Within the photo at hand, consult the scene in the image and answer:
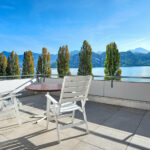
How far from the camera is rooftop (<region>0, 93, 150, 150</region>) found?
1.61m

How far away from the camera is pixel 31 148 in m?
1.57

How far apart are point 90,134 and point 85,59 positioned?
38.4 ft

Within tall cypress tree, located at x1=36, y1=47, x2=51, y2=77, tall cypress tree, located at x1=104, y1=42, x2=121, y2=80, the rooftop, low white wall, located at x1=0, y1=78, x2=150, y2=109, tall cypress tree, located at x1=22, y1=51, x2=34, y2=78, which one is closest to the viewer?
the rooftop

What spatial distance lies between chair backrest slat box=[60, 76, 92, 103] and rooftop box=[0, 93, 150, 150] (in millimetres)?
572

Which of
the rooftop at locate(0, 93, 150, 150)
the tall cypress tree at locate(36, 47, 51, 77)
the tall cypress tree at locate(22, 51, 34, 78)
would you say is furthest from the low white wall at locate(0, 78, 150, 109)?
the tall cypress tree at locate(22, 51, 34, 78)

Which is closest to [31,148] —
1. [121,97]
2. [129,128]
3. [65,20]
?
[129,128]

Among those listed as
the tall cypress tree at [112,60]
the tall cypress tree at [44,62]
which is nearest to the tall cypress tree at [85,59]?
the tall cypress tree at [112,60]

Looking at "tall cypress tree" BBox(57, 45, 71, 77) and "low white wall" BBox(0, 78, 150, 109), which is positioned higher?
"tall cypress tree" BBox(57, 45, 71, 77)

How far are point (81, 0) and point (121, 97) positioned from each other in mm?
4867

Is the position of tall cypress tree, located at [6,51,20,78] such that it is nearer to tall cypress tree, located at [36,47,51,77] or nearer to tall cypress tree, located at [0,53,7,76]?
tall cypress tree, located at [0,53,7,76]

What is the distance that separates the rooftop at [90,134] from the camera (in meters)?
1.61

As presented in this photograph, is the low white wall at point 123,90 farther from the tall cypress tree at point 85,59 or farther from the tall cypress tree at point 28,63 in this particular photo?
the tall cypress tree at point 28,63

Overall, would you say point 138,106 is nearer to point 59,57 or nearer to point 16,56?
point 59,57

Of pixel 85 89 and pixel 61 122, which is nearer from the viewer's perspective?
pixel 85 89
